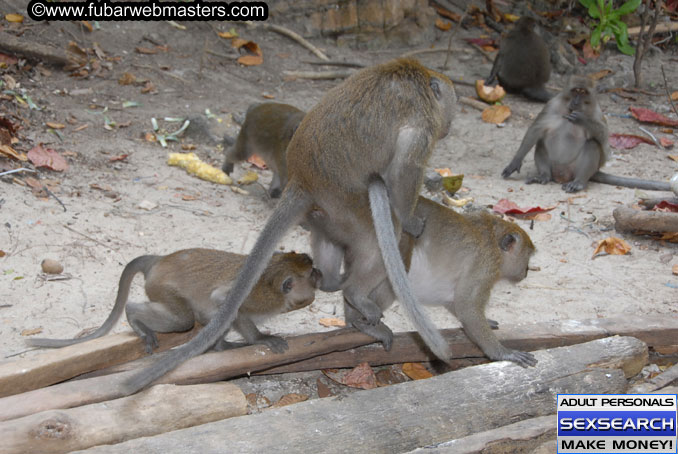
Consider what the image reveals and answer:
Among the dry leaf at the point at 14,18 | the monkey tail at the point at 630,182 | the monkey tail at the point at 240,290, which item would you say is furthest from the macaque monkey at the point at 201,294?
the dry leaf at the point at 14,18

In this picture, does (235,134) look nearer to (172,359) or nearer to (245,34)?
(245,34)

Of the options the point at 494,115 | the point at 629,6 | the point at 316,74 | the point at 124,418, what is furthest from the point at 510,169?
the point at 124,418

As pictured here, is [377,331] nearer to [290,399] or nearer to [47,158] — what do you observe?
[290,399]

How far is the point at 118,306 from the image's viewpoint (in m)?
4.62

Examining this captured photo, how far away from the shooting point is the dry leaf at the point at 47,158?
23.7 ft

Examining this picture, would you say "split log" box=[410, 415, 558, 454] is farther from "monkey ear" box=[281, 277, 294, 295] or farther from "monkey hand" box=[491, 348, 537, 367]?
"monkey ear" box=[281, 277, 294, 295]

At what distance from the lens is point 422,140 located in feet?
13.5

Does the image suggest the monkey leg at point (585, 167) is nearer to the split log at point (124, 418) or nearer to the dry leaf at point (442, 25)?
the dry leaf at point (442, 25)

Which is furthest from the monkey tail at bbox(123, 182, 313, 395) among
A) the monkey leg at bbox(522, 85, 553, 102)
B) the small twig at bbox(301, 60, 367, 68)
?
the monkey leg at bbox(522, 85, 553, 102)

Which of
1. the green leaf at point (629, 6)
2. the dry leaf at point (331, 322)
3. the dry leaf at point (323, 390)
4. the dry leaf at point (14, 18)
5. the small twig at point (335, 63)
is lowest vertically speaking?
the dry leaf at point (331, 322)

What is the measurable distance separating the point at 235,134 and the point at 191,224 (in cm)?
280

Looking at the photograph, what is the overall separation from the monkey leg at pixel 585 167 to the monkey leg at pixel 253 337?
5.91 meters

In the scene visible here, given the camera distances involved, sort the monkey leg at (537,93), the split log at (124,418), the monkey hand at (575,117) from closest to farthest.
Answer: the split log at (124,418)
the monkey hand at (575,117)
the monkey leg at (537,93)

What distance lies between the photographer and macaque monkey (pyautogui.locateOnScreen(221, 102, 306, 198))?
25.3 feet
